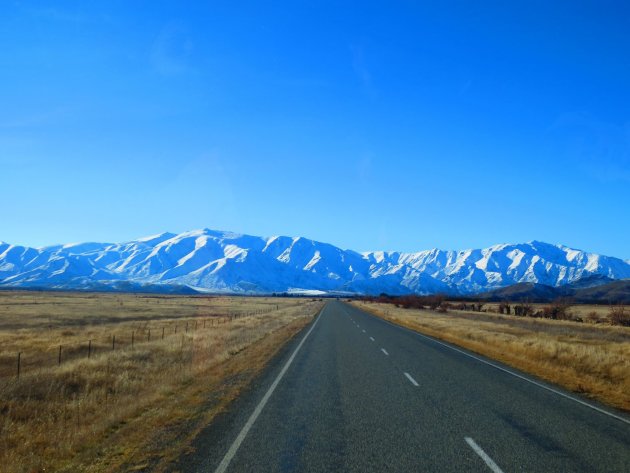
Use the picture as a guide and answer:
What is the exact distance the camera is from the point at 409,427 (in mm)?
8852

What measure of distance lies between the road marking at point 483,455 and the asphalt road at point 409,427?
0.05ft

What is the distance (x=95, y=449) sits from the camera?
26.7 feet

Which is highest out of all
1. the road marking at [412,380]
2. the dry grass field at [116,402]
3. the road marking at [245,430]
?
the road marking at [245,430]

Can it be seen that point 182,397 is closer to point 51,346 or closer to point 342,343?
point 342,343

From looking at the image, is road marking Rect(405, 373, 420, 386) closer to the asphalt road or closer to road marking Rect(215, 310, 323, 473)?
the asphalt road

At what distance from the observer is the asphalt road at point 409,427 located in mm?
6930

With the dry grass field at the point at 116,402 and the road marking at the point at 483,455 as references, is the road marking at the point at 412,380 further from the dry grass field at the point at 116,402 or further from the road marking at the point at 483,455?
the road marking at the point at 483,455

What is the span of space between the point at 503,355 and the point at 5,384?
59.5ft

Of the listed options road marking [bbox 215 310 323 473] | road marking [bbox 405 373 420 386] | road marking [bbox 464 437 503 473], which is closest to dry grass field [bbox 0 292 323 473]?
road marking [bbox 215 310 323 473]

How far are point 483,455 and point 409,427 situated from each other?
182 centimetres

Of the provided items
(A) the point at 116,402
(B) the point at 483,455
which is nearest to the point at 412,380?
(B) the point at 483,455

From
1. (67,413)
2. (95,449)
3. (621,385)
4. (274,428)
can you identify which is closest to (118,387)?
(67,413)

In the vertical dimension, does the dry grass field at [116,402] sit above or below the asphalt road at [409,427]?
below

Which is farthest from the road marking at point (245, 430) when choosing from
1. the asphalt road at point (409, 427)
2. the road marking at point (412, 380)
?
the road marking at point (412, 380)
